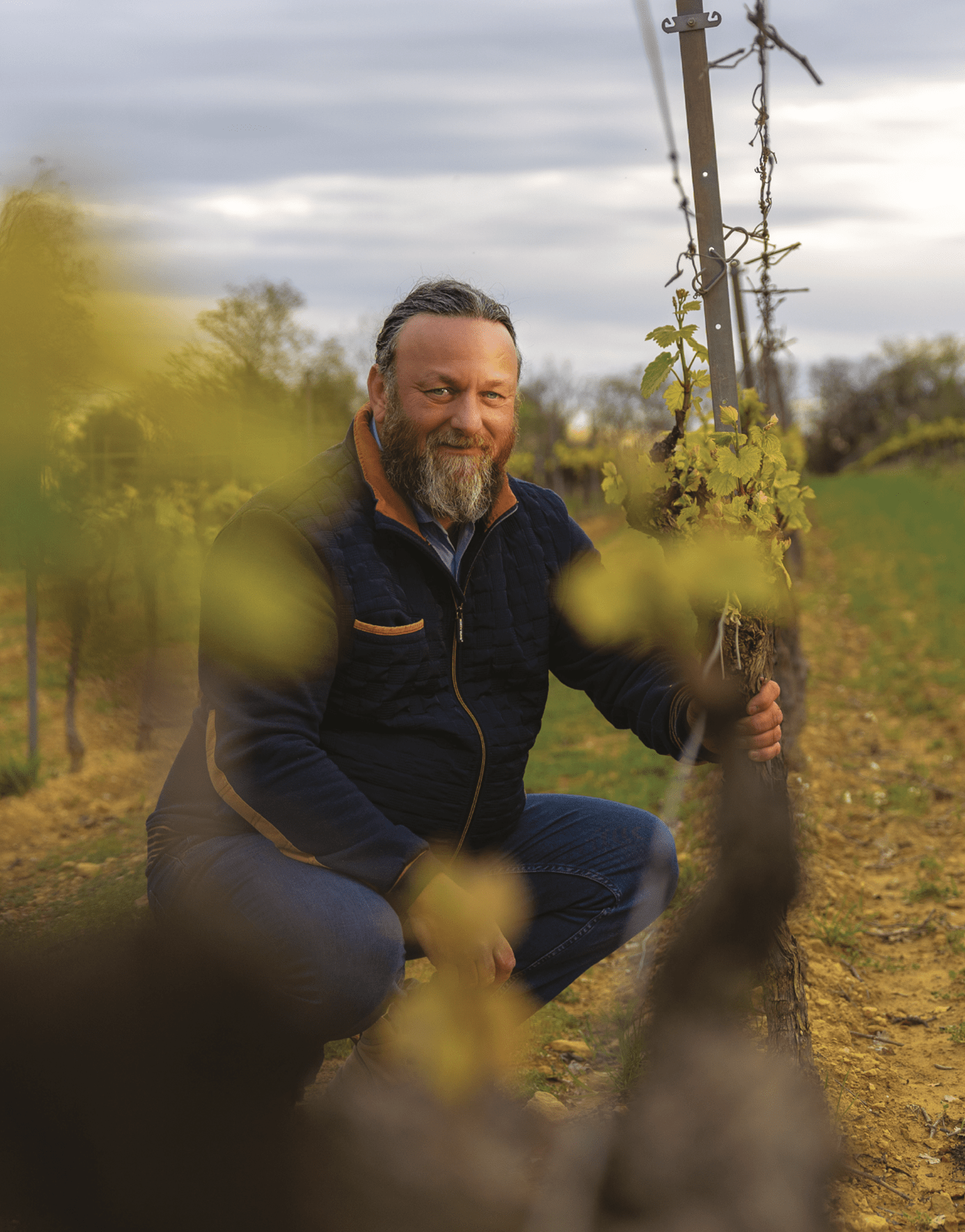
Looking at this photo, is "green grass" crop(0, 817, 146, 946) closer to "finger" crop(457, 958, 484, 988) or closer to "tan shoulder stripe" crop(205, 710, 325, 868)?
"tan shoulder stripe" crop(205, 710, 325, 868)

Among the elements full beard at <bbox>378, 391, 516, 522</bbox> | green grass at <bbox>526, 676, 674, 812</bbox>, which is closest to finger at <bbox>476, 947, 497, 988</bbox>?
full beard at <bbox>378, 391, 516, 522</bbox>

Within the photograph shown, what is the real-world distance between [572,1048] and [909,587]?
376 inches

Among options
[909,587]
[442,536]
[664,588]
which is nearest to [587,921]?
[664,588]

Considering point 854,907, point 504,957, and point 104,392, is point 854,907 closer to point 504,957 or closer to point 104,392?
point 504,957

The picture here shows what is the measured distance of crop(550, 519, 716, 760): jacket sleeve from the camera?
7.06ft

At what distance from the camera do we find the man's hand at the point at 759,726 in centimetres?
202

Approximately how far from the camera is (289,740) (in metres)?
1.88

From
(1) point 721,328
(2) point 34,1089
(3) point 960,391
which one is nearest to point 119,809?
(2) point 34,1089

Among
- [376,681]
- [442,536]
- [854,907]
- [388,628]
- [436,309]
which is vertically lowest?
[854,907]

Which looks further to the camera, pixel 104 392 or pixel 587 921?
pixel 587 921

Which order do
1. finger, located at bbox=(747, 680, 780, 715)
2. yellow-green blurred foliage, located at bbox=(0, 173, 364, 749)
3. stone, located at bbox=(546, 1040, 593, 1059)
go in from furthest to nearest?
stone, located at bbox=(546, 1040, 593, 1059) < finger, located at bbox=(747, 680, 780, 715) < yellow-green blurred foliage, located at bbox=(0, 173, 364, 749)

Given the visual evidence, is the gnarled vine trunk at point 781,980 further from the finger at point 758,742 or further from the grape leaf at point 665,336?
the grape leaf at point 665,336

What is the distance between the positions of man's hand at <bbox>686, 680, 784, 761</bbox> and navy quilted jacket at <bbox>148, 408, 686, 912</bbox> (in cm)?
14

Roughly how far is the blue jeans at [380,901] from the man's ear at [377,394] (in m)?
0.94
